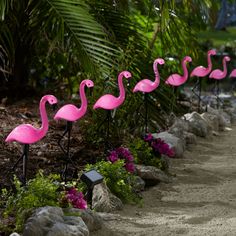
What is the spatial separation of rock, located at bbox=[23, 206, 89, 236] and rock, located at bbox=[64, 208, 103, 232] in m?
0.12

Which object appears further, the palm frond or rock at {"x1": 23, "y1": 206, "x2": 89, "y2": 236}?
the palm frond

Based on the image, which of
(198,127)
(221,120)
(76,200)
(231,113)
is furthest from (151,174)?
(231,113)

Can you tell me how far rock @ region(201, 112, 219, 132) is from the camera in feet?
24.9

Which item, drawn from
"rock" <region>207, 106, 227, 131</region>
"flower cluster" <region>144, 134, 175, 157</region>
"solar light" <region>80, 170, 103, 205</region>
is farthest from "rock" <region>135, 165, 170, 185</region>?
"rock" <region>207, 106, 227, 131</region>

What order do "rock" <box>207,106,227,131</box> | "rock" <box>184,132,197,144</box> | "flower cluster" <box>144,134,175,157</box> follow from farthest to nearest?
1. "rock" <box>207,106,227,131</box>
2. "rock" <box>184,132,197,144</box>
3. "flower cluster" <box>144,134,175,157</box>

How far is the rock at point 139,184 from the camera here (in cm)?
470

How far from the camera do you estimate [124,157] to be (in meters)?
4.86

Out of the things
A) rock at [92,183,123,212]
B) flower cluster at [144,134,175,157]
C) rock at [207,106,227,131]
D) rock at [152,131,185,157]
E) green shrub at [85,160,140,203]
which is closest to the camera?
rock at [92,183,123,212]

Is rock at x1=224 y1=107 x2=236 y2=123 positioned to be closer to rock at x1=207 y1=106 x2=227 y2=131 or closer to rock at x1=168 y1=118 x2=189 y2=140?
rock at x1=207 y1=106 x2=227 y2=131

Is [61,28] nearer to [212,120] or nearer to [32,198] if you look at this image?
[32,198]

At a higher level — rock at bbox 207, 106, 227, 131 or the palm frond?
the palm frond

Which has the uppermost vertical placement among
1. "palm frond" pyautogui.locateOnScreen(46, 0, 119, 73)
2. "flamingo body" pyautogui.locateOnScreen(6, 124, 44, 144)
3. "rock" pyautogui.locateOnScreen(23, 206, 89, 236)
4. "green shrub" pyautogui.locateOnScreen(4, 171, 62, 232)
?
"palm frond" pyautogui.locateOnScreen(46, 0, 119, 73)

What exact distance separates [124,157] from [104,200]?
2.42 ft

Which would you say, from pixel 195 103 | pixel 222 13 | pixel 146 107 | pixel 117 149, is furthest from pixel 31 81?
pixel 222 13
